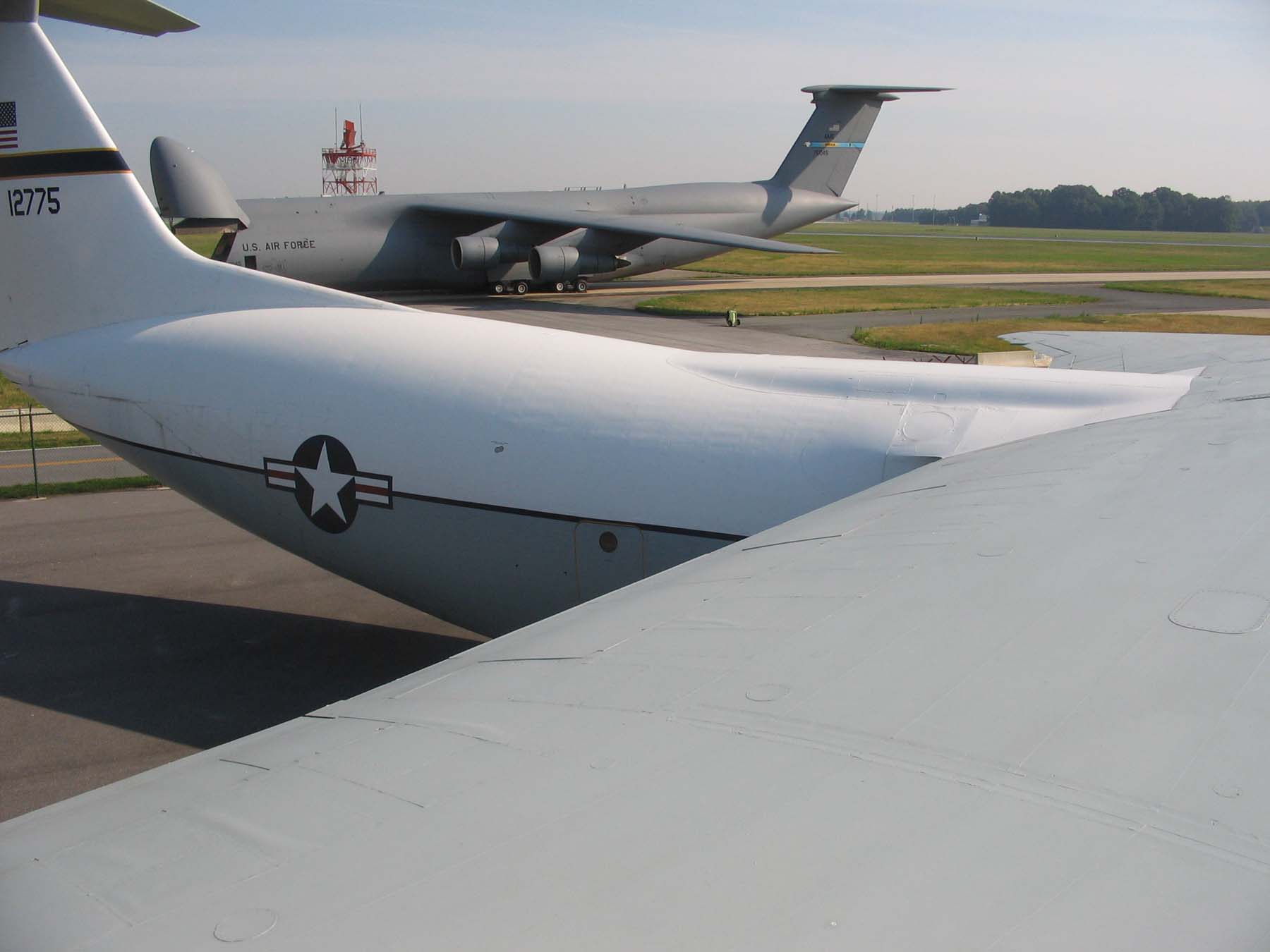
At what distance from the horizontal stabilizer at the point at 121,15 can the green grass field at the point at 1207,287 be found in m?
42.1

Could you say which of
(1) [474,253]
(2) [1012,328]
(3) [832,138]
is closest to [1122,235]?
(3) [832,138]

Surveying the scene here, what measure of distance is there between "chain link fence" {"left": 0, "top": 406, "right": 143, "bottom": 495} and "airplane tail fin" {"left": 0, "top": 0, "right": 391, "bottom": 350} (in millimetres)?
4514

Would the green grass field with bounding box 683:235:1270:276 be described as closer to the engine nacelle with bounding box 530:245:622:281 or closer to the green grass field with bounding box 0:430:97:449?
the engine nacelle with bounding box 530:245:622:281

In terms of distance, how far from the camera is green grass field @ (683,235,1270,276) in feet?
206

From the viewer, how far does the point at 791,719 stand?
2.96 m

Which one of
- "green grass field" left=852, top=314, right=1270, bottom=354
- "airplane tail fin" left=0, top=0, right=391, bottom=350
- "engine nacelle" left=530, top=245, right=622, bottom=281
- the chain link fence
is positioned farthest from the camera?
"engine nacelle" left=530, top=245, right=622, bottom=281

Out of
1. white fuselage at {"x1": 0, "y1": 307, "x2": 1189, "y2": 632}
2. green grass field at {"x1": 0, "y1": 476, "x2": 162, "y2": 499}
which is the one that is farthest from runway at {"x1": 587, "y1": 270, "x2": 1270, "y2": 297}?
white fuselage at {"x1": 0, "y1": 307, "x2": 1189, "y2": 632}

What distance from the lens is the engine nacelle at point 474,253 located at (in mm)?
37000

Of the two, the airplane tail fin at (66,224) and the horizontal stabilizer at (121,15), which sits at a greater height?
the horizontal stabilizer at (121,15)

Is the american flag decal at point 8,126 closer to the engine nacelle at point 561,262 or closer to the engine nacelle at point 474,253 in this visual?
the engine nacelle at point 474,253

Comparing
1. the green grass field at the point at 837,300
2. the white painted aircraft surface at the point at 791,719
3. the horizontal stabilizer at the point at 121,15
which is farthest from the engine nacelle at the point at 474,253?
the white painted aircraft surface at the point at 791,719

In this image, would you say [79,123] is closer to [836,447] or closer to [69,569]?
[69,569]

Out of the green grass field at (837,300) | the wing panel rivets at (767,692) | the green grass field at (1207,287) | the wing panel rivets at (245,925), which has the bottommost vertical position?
the wing panel rivets at (245,925)

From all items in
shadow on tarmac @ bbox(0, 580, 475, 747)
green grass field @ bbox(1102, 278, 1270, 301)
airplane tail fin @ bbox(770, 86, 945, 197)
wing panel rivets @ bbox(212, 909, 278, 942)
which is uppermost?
airplane tail fin @ bbox(770, 86, 945, 197)
